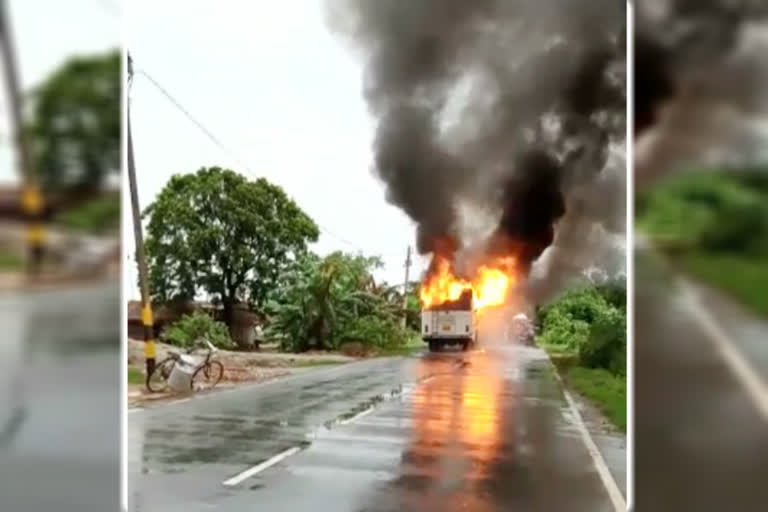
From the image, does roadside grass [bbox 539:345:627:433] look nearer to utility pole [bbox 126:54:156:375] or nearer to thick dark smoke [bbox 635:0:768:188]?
thick dark smoke [bbox 635:0:768:188]

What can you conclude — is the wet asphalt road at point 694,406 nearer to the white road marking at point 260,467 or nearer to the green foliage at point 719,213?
the green foliage at point 719,213

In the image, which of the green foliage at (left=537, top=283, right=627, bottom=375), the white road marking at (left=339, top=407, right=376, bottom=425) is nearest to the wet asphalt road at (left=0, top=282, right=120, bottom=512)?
the white road marking at (left=339, top=407, right=376, bottom=425)

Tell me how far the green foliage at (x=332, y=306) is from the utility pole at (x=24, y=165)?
0.85 meters

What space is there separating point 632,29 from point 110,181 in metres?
1.81

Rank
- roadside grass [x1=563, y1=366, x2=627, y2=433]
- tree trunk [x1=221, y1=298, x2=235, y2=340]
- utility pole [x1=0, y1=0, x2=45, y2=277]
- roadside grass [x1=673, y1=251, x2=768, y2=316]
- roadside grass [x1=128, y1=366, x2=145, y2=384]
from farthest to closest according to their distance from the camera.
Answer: tree trunk [x1=221, y1=298, x2=235, y2=340] < roadside grass [x1=128, y1=366, x2=145, y2=384] < roadside grass [x1=563, y1=366, x2=627, y2=433] < utility pole [x1=0, y1=0, x2=45, y2=277] < roadside grass [x1=673, y1=251, x2=768, y2=316]

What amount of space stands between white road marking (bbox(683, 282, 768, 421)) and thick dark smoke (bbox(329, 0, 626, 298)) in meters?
0.42

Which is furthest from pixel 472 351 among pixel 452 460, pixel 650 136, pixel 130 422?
pixel 130 422

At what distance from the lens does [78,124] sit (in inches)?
128

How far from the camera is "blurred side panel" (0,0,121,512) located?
3.14 m

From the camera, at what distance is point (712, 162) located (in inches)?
122

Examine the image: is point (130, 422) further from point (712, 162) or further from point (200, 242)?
point (712, 162)

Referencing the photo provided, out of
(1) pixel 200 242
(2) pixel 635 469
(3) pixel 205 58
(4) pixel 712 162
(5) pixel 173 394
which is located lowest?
(2) pixel 635 469

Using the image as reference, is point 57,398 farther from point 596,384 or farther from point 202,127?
point 596,384

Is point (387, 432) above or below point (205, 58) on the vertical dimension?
below
